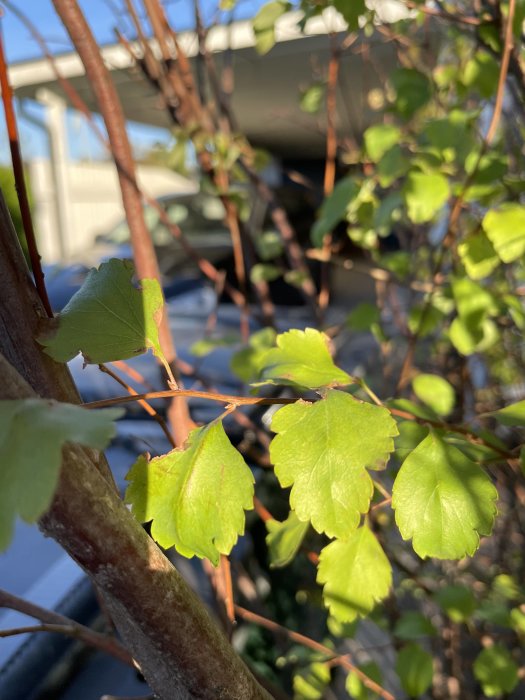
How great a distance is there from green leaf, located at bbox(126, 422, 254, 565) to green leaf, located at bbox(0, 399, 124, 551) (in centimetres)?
16

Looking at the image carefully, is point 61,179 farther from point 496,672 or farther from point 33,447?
point 33,447

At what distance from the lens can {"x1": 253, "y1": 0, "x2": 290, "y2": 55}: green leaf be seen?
106 centimetres

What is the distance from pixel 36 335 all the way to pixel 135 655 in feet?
0.80

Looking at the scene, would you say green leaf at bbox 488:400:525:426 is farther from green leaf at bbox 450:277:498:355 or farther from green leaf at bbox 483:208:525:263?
green leaf at bbox 450:277:498:355

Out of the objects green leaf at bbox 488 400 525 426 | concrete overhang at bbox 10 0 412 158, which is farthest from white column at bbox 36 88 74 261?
green leaf at bbox 488 400 525 426

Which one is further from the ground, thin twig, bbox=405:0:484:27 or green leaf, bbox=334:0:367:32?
green leaf, bbox=334:0:367:32

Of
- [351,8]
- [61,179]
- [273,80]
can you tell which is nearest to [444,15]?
[351,8]

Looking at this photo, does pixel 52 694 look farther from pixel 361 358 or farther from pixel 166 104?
pixel 361 358

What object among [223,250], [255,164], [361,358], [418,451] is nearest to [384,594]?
[418,451]

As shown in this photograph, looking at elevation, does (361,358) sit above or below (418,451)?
below

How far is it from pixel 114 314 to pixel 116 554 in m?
0.20

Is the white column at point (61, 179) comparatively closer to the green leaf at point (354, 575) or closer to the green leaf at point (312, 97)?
the green leaf at point (312, 97)

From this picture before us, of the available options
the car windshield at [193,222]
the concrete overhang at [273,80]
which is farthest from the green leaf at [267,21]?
the concrete overhang at [273,80]

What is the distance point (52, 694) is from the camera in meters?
0.80
